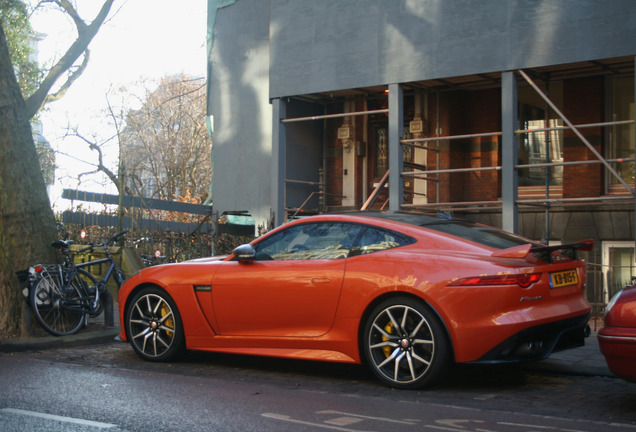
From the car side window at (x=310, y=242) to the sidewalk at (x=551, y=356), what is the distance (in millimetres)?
2209

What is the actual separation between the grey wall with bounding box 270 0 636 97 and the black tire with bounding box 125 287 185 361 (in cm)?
875

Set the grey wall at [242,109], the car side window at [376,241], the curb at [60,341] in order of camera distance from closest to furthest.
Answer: the car side window at [376,241] → the curb at [60,341] → the grey wall at [242,109]

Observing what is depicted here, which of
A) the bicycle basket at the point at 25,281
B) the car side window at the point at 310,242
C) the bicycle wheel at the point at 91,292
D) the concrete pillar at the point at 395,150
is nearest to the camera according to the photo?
the car side window at the point at 310,242

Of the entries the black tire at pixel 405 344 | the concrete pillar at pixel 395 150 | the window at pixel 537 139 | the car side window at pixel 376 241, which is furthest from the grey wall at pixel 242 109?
the black tire at pixel 405 344

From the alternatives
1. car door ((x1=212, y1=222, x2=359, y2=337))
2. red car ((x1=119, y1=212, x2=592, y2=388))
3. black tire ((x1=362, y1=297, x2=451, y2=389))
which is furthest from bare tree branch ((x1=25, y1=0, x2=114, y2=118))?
black tire ((x1=362, y1=297, x2=451, y2=389))

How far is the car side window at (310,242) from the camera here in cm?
716

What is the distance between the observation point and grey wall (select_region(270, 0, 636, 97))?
13.5 meters

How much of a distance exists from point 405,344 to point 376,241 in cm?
101

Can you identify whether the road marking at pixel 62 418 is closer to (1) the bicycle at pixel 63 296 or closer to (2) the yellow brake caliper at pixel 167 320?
(2) the yellow brake caliper at pixel 167 320

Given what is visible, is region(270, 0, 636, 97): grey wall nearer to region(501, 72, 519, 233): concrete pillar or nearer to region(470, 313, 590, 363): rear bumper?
region(501, 72, 519, 233): concrete pillar

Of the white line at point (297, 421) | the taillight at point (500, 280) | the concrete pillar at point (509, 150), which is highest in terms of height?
the concrete pillar at point (509, 150)

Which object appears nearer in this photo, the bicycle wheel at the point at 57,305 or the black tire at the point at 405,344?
the black tire at the point at 405,344

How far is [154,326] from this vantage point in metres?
8.14

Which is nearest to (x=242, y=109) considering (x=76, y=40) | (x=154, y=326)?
(x=76, y=40)
